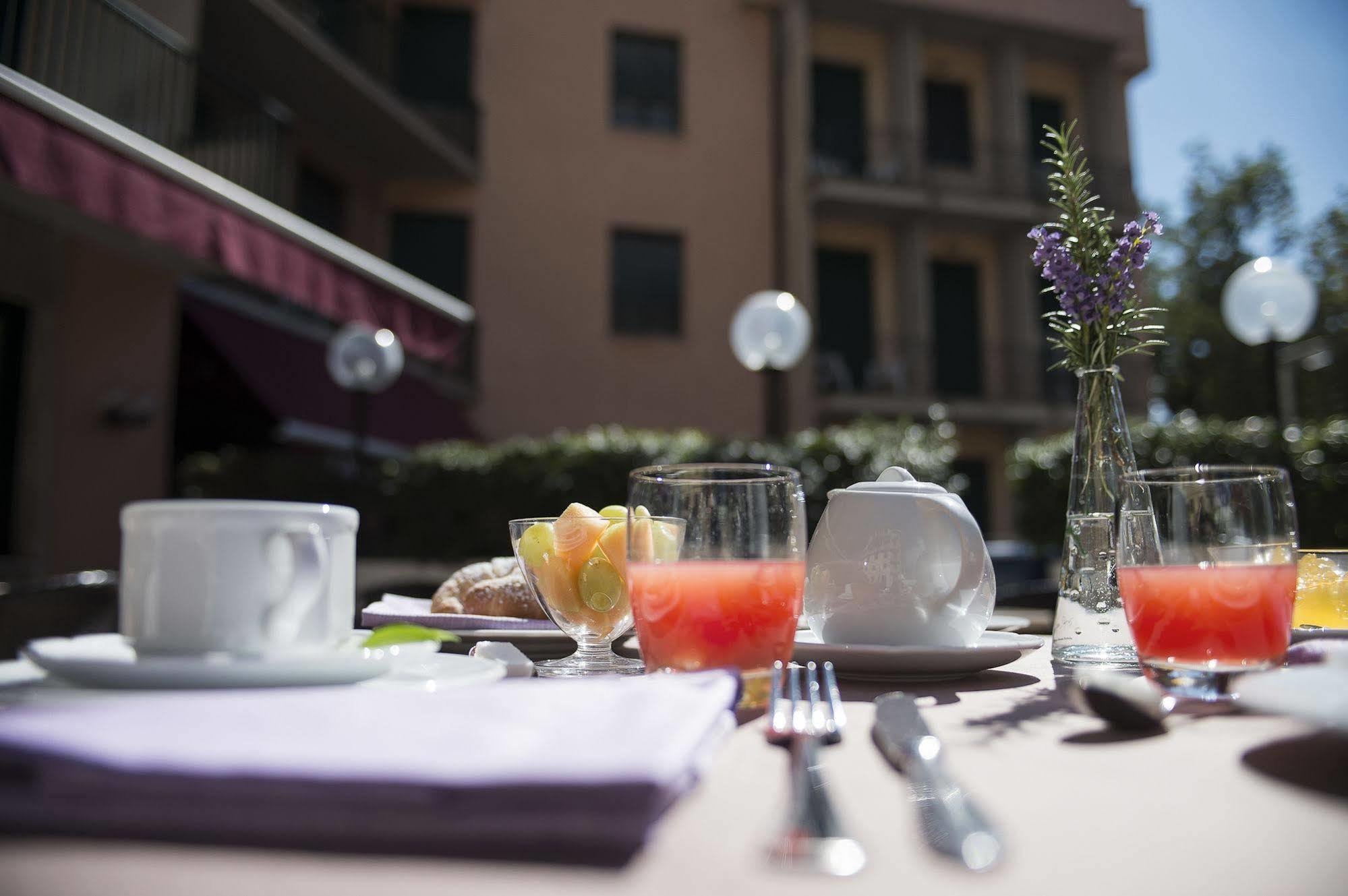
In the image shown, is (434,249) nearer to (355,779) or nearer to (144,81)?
(144,81)

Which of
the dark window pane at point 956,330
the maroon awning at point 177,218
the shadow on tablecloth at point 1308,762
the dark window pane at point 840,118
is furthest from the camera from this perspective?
the dark window pane at point 956,330

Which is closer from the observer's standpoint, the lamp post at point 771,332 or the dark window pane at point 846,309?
the lamp post at point 771,332

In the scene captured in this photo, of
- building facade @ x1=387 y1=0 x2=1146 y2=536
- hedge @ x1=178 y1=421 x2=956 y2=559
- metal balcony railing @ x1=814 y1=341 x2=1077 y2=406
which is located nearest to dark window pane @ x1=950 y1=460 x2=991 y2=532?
building facade @ x1=387 y1=0 x2=1146 y2=536

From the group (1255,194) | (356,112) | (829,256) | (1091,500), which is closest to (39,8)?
(356,112)

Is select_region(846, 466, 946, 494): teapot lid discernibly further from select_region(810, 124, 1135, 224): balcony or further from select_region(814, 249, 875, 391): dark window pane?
select_region(814, 249, 875, 391): dark window pane

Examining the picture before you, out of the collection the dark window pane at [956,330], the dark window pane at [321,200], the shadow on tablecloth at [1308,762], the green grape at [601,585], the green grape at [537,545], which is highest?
the dark window pane at [321,200]

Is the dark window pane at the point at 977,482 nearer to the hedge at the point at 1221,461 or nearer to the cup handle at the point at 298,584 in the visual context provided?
the hedge at the point at 1221,461

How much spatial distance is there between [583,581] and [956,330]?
48.1 feet

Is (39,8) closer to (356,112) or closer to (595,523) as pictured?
(356,112)

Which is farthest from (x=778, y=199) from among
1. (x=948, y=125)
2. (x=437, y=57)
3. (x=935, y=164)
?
(x=437, y=57)

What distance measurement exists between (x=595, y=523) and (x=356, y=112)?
453 inches

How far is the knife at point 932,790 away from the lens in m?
0.44

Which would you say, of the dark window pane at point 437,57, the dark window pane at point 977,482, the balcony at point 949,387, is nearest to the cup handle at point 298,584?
the balcony at point 949,387

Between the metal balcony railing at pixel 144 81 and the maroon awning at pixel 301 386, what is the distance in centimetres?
132
